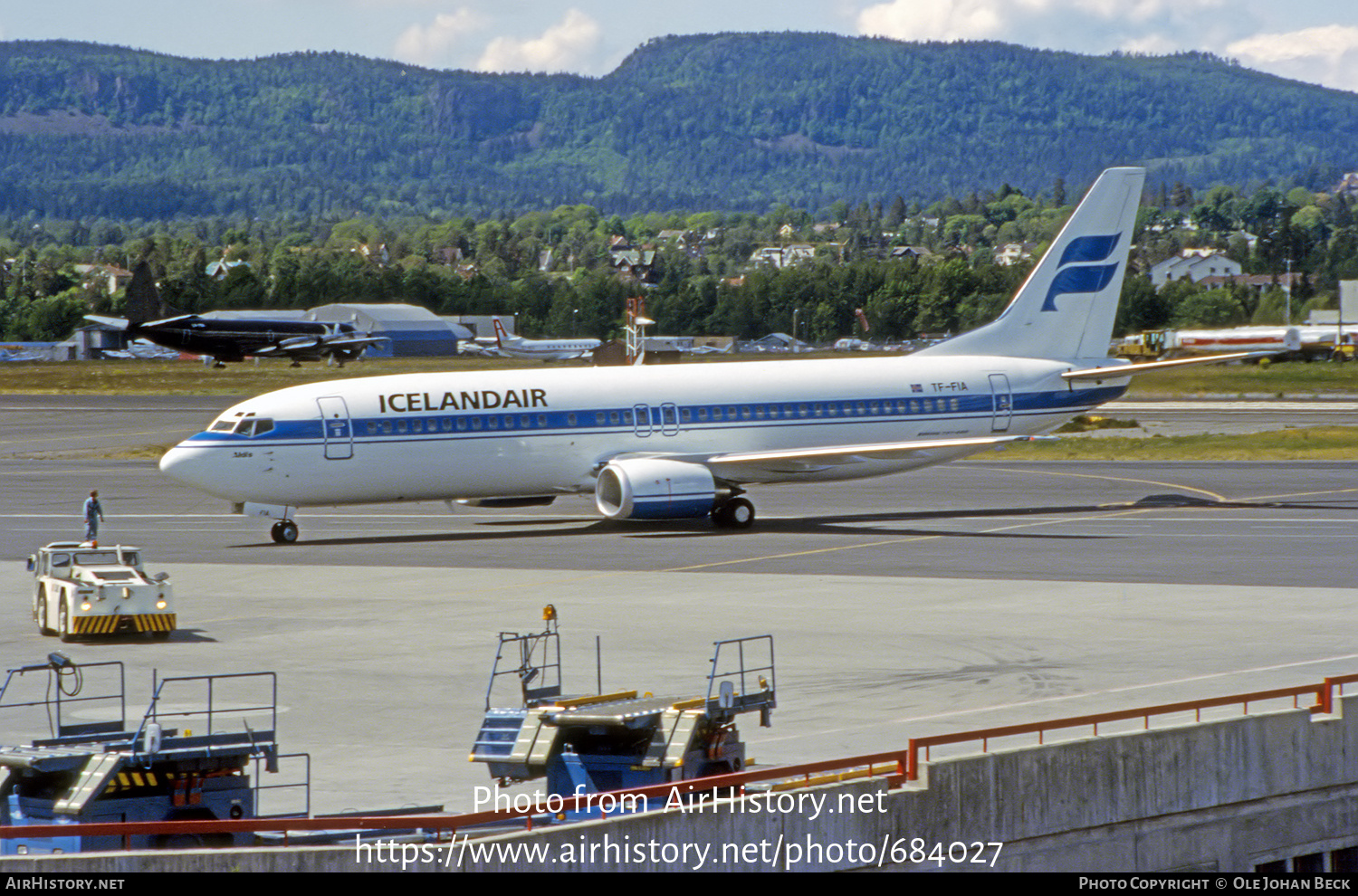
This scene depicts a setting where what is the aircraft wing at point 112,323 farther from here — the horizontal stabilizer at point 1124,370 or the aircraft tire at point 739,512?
the horizontal stabilizer at point 1124,370

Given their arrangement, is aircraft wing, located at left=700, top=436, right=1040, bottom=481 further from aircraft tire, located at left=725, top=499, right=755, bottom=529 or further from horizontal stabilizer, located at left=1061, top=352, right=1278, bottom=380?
horizontal stabilizer, located at left=1061, top=352, right=1278, bottom=380

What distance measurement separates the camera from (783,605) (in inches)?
1373

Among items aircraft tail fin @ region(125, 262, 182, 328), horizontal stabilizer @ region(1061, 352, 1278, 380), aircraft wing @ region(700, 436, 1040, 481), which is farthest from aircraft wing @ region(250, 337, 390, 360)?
aircraft wing @ region(700, 436, 1040, 481)

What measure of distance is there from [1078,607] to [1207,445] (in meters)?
45.9

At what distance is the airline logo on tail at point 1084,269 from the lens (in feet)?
184

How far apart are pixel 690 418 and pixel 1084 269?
1526cm

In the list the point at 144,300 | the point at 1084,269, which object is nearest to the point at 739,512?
the point at 1084,269

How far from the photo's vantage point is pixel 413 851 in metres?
16.7

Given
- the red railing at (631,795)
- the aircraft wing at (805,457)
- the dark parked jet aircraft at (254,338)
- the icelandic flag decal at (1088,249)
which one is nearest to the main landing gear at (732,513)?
the aircraft wing at (805,457)

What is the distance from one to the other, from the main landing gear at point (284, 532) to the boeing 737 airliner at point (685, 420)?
0.33ft

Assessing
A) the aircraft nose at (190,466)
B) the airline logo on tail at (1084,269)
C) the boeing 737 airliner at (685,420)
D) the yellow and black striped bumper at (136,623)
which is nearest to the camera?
the yellow and black striped bumper at (136,623)

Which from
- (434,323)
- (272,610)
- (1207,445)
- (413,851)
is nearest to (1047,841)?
(413,851)

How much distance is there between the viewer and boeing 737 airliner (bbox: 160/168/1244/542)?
45.8 meters

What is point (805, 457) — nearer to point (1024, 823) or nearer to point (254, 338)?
point (1024, 823)
